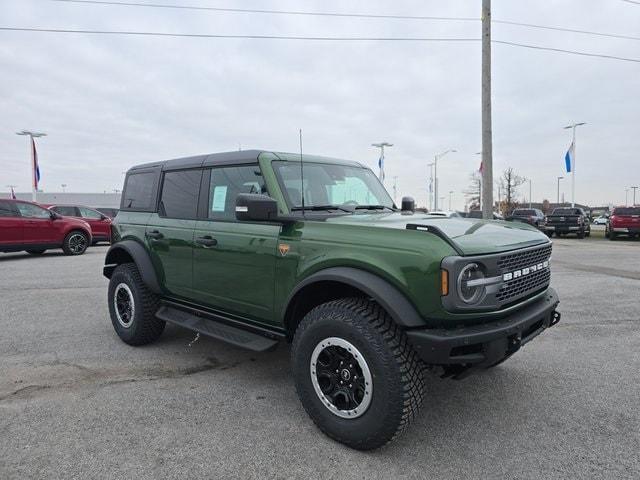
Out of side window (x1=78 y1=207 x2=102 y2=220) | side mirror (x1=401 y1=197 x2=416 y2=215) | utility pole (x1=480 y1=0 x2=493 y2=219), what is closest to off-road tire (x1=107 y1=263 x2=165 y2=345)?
side mirror (x1=401 y1=197 x2=416 y2=215)

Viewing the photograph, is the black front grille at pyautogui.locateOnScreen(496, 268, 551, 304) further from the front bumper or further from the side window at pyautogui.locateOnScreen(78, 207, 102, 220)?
the side window at pyautogui.locateOnScreen(78, 207, 102, 220)

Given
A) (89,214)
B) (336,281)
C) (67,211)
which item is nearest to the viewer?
(336,281)

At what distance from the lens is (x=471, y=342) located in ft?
8.26

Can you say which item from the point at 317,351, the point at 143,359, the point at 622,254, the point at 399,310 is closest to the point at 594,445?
the point at 399,310

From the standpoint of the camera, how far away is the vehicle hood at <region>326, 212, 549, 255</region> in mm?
2715

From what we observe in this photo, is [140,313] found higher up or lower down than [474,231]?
lower down

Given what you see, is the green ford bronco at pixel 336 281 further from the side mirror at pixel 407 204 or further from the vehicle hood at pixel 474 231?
the side mirror at pixel 407 204

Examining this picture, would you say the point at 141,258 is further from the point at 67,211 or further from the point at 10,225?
the point at 67,211

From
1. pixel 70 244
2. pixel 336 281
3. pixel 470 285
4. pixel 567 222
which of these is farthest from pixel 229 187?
pixel 567 222

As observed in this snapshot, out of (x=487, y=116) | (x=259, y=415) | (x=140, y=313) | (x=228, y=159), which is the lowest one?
(x=259, y=415)

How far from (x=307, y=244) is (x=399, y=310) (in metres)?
0.87

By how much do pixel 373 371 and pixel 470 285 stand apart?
76cm

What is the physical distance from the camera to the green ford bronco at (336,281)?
103 inches

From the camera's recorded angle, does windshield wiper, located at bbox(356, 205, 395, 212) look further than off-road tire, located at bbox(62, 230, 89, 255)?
No
